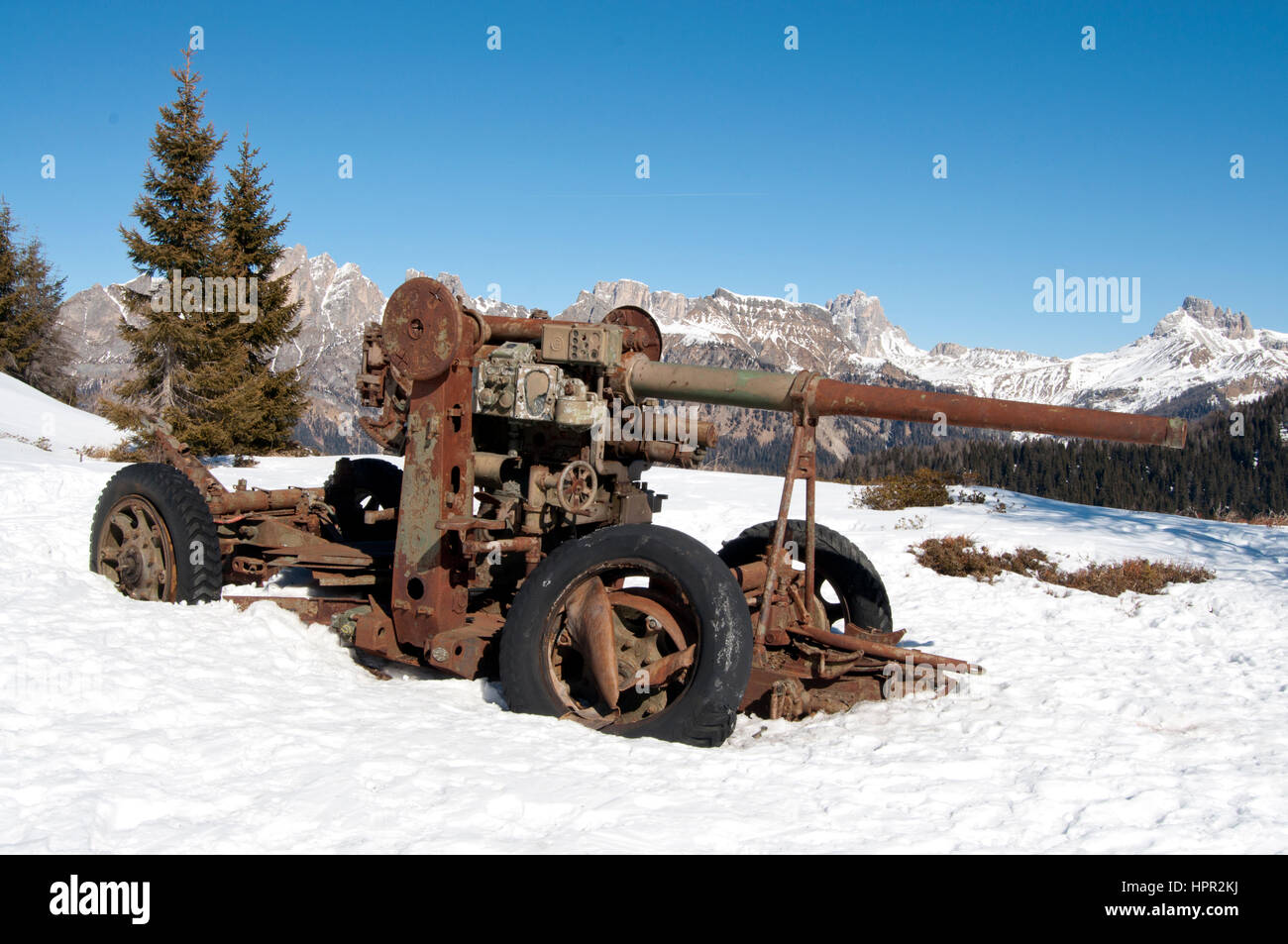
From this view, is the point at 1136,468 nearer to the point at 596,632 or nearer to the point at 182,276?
the point at 182,276

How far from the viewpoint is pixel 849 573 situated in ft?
26.8

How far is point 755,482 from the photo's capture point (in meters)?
22.4

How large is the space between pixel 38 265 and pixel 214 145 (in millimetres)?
30035

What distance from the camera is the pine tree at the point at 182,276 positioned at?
73.9 feet

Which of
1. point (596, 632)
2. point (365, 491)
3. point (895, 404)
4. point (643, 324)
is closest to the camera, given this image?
point (596, 632)

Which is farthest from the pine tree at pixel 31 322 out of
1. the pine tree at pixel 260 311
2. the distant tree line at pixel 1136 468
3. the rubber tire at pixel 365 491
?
the distant tree line at pixel 1136 468

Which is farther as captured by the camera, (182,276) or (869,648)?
(182,276)

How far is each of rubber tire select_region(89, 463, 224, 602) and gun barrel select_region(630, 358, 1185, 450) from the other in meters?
3.60

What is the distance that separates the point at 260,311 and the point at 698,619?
21967 millimetres

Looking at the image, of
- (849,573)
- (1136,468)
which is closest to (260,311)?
(849,573)

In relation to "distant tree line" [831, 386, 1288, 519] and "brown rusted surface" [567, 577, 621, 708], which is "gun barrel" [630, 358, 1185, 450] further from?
"distant tree line" [831, 386, 1288, 519]

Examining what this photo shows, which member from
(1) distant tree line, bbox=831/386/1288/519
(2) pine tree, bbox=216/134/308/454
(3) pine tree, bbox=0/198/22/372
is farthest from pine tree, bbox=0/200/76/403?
(1) distant tree line, bbox=831/386/1288/519

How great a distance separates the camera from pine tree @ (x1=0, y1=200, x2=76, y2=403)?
1458 inches
